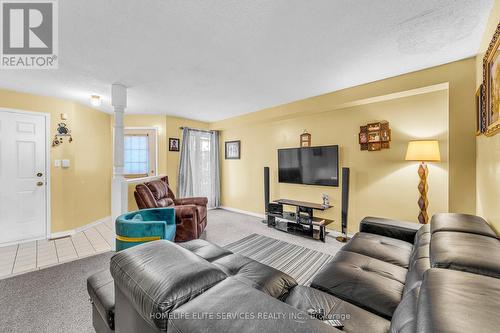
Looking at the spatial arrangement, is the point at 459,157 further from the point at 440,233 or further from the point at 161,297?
the point at 161,297

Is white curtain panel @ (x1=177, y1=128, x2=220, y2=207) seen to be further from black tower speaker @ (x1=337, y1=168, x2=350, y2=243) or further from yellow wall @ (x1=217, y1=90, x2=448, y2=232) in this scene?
black tower speaker @ (x1=337, y1=168, x2=350, y2=243)

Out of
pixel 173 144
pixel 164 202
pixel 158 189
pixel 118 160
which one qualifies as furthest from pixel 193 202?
pixel 173 144

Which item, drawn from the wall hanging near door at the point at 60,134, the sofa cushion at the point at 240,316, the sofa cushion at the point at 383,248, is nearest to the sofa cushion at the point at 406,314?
the sofa cushion at the point at 240,316

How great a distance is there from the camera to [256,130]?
4.95 meters

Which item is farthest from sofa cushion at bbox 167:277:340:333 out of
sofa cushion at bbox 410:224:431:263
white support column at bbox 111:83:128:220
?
white support column at bbox 111:83:128:220

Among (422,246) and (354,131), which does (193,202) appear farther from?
(422,246)

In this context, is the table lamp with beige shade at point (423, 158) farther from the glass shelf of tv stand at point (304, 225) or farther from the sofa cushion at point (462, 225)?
the glass shelf of tv stand at point (304, 225)

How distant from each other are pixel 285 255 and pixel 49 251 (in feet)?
10.8

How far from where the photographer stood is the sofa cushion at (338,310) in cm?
103

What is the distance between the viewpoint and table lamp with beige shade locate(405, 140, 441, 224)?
2.52 meters

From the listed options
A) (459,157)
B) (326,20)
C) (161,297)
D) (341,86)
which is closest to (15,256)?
(161,297)

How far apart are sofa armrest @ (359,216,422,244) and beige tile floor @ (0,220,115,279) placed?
346 centimetres

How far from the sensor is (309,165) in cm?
387

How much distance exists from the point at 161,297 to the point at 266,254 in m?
2.35
